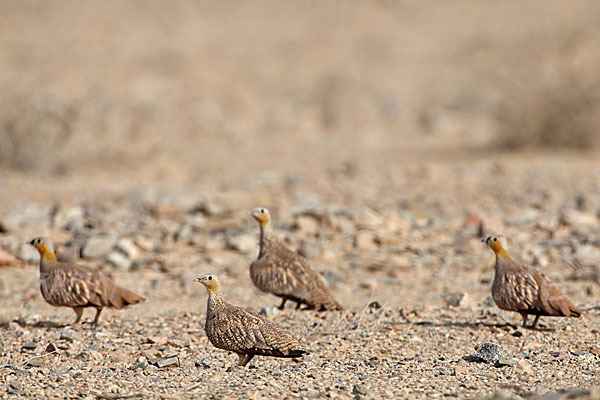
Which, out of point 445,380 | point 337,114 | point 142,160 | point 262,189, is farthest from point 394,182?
point 337,114

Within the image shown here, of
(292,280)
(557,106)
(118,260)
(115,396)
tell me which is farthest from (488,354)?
(557,106)

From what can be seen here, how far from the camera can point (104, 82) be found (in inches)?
968

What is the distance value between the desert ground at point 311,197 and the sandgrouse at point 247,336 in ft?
0.46

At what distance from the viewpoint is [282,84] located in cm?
2538

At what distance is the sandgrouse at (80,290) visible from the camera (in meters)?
6.44

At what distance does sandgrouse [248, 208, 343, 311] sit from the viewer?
268 inches

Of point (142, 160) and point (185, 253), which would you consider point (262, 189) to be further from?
point (142, 160)

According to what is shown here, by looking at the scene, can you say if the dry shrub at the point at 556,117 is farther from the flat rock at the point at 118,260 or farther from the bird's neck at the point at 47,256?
the bird's neck at the point at 47,256

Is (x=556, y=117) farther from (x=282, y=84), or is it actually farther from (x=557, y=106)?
(x=282, y=84)

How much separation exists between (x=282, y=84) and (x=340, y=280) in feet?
57.1

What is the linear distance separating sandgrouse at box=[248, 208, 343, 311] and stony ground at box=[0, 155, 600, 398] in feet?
0.45

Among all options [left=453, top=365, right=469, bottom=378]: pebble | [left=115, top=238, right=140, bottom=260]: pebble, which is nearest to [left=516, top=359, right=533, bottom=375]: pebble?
[left=453, top=365, right=469, bottom=378]: pebble

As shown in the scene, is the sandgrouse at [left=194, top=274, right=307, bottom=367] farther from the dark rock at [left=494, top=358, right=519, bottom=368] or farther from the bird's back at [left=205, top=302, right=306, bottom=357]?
the dark rock at [left=494, top=358, right=519, bottom=368]

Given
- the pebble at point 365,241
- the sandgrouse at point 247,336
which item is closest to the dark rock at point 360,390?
the sandgrouse at point 247,336
